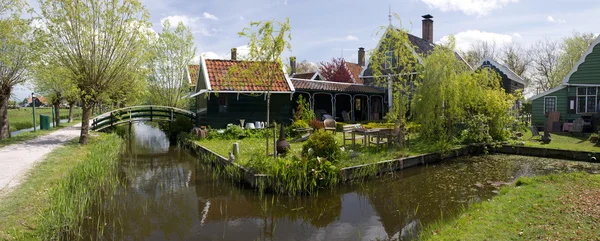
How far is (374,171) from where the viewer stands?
9.36 m

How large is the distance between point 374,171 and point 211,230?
4.84m

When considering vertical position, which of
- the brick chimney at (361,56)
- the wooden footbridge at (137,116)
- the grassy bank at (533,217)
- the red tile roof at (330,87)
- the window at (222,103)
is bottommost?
the grassy bank at (533,217)

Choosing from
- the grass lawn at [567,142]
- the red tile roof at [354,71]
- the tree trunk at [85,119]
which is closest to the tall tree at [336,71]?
the red tile roof at [354,71]

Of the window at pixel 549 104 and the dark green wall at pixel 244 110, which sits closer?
the dark green wall at pixel 244 110

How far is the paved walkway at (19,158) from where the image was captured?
733cm

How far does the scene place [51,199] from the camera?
20.5 ft

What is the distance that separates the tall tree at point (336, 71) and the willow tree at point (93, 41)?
18491 mm

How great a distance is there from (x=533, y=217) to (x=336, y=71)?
83.6ft

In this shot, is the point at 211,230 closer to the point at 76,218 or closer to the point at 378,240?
the point at 76,218

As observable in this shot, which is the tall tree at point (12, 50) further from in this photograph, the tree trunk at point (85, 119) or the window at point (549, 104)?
the window at point (549, 104)

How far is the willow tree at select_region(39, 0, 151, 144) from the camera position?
12562 mm

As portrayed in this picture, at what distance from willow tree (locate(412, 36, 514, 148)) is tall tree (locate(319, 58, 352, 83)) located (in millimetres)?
16079

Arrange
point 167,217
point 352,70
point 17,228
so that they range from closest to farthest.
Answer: point 17,228, point 167,217, point 352,70

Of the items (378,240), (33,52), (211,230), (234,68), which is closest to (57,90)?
(33,52)
